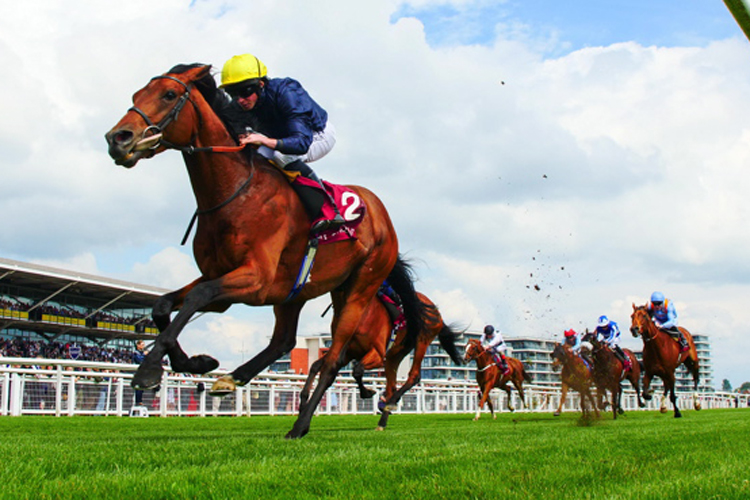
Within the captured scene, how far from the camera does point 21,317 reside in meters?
43.6

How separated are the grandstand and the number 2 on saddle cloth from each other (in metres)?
38.0

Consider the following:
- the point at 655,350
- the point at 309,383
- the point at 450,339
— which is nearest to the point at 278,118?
the point at 309,383

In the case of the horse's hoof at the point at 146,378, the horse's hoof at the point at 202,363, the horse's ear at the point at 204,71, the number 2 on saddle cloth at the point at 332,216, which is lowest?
the horse's hoof at the point at 146,378

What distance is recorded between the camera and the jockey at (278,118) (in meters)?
5.51

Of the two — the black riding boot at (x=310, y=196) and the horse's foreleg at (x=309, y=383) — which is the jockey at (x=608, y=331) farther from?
the black riding boot at (x=310, y=196)

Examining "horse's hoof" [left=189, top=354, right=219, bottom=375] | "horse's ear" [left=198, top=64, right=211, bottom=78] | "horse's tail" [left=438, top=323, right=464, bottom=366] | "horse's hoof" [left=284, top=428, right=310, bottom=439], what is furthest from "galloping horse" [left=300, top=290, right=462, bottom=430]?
"horse's ear" [left=198, top=64, right=211, bottom=78]

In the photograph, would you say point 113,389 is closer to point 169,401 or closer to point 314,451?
point 169,401

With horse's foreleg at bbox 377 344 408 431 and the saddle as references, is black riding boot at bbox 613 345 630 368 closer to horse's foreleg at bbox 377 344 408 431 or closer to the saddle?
horse's foreleg at bbox 377 344 408 431

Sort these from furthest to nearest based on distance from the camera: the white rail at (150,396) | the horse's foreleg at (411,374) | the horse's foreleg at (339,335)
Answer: the white rail at (150,396) < the horse's foreleg at (411,374) < the horse's foreleg at (339,335)

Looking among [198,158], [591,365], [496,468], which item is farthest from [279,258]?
[591,365]

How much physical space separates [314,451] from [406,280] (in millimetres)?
4566

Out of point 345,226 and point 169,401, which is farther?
point 169,401

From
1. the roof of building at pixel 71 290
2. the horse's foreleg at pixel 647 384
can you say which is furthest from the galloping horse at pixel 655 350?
the roof of building at pixel 71 290

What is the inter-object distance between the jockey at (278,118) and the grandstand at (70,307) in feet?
125
